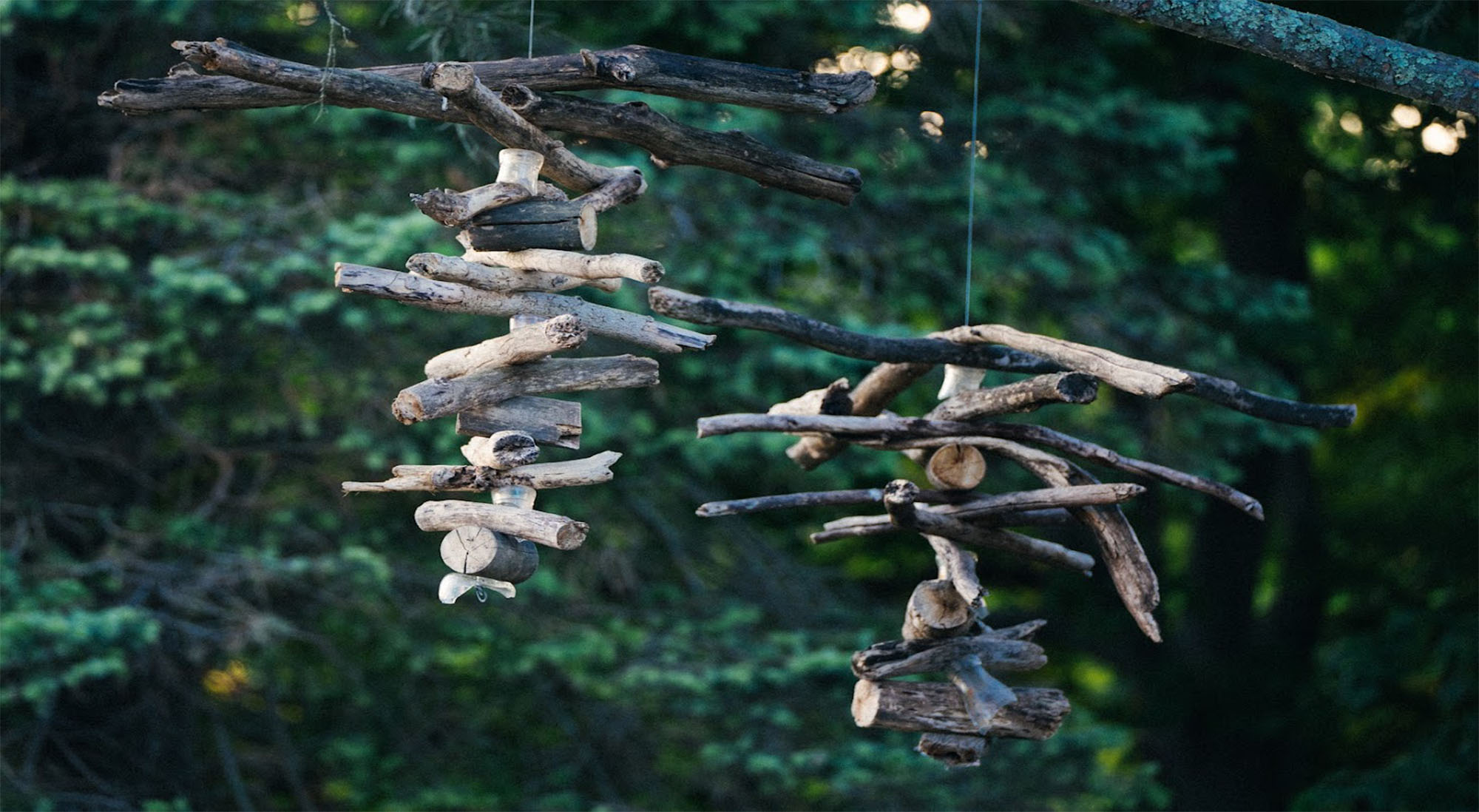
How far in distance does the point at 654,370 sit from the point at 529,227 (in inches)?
19.2

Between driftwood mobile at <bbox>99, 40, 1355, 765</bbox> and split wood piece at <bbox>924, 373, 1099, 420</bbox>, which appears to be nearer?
driftwood mobile at <bbox>99, 40, 1355, 765</bbox>

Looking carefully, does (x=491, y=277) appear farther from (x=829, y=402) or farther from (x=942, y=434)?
(x=942, y=434)

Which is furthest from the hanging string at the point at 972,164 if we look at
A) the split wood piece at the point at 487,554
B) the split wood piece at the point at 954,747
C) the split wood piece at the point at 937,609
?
the split wood piece at the point at 487,554

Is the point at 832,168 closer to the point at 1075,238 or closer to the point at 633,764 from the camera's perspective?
the point at 1075,238

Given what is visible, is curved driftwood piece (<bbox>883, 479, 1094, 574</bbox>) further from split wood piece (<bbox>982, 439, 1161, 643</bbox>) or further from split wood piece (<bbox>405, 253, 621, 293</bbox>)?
split wood piece (<bbox>405, 253, 621, 293</bbox>)

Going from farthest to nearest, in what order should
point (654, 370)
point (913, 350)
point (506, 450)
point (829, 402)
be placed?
point (829, 402) → point (913, 350) → point (654, 370) → point (506, 450)

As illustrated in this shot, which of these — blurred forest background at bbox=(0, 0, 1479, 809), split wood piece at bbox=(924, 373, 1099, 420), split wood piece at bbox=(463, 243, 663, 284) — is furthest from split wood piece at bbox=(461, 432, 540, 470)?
blurred forest background at bbox=(0, 0, 1479, 809)

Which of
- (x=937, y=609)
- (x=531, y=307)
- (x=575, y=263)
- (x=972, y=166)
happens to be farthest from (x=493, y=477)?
(x=972, y=166)

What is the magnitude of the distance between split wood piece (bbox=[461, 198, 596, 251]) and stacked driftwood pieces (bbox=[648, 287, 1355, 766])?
312 mm

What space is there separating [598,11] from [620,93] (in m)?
0.66

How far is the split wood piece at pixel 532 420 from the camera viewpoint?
12.0 ft

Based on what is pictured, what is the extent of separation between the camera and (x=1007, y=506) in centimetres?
406

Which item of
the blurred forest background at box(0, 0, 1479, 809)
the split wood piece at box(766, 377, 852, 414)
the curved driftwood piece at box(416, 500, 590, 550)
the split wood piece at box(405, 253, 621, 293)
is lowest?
the blurred forest background at box(0, 0, 1479, 809)

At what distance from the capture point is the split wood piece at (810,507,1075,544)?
13.6ft
